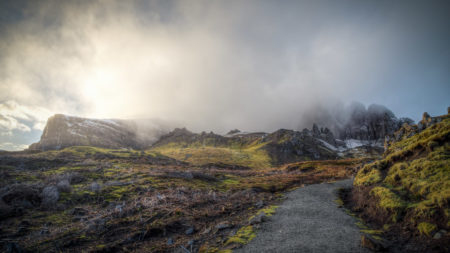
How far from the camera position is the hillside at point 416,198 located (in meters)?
7.19

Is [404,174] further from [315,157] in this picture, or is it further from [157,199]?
[315,157]

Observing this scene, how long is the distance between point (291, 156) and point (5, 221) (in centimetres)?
16281

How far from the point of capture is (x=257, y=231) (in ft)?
34.3

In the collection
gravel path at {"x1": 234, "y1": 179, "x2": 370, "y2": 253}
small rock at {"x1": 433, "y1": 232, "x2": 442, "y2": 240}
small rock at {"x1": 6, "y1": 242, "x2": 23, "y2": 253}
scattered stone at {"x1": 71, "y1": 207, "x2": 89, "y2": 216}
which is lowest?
scattered stone at {"x1": 71, "y1": 207, "x2": 89, "y2": 216}

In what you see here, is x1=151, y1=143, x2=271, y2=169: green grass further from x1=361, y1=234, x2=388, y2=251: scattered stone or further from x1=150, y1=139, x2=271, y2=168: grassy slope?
x1=361, y1=234, x2=388, y2=251: scattered stone

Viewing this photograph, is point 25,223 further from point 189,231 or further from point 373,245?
point 373,245

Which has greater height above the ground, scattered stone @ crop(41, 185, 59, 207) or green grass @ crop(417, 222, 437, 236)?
green grass @ crop(417, 222, 437, 236)

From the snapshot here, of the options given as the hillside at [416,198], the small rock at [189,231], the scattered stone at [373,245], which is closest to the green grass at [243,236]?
the small rock at [189,231]

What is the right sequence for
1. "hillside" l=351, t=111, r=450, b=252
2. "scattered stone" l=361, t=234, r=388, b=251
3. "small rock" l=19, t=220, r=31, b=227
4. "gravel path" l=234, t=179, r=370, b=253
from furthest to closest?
"small rock" l=19, t=220, r=31, b=227
"gravel path" l=234, t=179, r=370, b=253
"hillside" l=351, t=111, r=450, b=252
"scattered stone" l=361, t=234, r=388, b=251

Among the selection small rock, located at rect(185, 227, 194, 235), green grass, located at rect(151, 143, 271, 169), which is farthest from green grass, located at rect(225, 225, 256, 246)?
green grass, located at rect(151, 143, 271, 169)

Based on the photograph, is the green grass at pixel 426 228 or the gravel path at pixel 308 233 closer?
the green grass at pixel 426 228

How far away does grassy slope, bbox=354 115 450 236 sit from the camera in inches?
304

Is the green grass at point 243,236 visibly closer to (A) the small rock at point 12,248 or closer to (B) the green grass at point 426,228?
(B) the green grass at point 426,228

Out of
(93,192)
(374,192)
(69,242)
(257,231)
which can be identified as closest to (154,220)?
(69,242)
